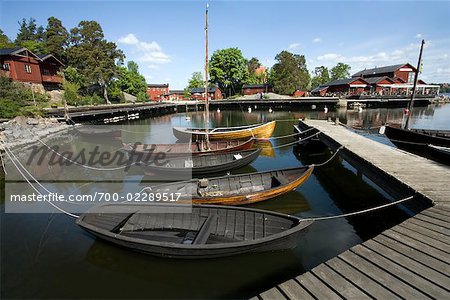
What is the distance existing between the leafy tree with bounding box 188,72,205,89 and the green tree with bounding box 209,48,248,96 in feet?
62.7

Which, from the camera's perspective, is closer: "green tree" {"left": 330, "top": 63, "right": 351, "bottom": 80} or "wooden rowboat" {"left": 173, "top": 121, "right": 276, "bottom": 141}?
"wooden rowboat" {"left": 173, "top": 121, "right": 276, "bottom": 141}

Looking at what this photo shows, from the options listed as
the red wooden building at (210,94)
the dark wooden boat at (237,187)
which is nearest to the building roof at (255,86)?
the red wooden building at (210,94)

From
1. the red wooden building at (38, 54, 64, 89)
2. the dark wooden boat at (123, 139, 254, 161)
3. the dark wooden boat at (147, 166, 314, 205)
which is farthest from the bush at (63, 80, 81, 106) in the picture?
the dark wooden boat at (147, 166, 314, 205)

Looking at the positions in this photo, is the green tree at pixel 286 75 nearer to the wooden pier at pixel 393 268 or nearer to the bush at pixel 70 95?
the bush at pixel 70 95

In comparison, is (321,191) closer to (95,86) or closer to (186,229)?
(186,229)

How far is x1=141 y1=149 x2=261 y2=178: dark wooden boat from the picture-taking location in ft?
46.7

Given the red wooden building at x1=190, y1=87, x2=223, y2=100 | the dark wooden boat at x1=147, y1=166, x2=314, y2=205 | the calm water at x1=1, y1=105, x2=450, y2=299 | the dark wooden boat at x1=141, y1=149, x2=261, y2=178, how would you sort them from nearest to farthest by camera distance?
the calm water at x1=1, y1=105, x2=450, y2=299 < the dark wooden boat at x1=147, y1=166, x2=314, y2=205 < the dark wooden boat at x1=141, y1=149, x2=261, y2=178 < the red wooden building at x1=190, y1=87, x2=223, y2=100

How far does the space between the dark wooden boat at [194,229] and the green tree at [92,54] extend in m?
57.4

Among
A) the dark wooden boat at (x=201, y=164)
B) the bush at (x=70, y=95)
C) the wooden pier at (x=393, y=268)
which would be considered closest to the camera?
the wooden pier at (x=393, y=268)

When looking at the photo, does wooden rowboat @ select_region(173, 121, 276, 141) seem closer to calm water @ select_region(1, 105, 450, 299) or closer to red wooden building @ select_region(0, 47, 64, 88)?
calm water @ select_region(1, 105, 450, 299)

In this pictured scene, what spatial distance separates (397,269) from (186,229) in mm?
6205

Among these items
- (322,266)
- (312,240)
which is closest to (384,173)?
(312,240)

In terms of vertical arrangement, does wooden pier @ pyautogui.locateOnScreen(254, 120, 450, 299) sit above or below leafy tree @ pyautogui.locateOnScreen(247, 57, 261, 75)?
below

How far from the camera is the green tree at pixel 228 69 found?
270 ft
